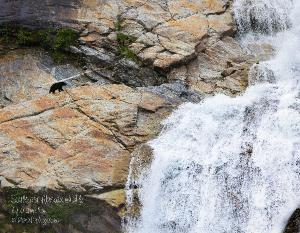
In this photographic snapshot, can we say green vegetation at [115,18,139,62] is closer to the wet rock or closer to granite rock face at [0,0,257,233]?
granite rock face at [0,0,257,233]

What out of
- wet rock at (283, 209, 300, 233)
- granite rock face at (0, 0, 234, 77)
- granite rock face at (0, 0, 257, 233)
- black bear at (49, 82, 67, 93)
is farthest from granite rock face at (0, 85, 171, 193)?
wet rock at (283, 209, 300, 233)

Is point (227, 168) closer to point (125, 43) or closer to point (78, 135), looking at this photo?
point (78, 135)

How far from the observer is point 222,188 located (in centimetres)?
1168

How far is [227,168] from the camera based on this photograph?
39.0 feet

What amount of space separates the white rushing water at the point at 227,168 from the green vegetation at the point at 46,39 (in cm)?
406

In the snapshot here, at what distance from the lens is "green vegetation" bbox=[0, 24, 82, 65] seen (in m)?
15.5

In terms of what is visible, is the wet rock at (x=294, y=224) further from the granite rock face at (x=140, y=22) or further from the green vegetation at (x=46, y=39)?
the green vegetation at (x=46, y=39)

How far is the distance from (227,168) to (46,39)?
7.02 m

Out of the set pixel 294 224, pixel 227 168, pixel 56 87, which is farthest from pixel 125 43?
pixel 294 224

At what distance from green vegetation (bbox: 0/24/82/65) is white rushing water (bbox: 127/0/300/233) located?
13.3ft

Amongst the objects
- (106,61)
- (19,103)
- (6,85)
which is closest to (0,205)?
(19,103)

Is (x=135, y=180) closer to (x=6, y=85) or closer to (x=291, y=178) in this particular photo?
(x=291, y=178)

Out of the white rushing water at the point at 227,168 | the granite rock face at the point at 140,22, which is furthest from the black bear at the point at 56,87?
the white rushing water at the point at 227,168

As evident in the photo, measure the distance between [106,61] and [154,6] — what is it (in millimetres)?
2686
